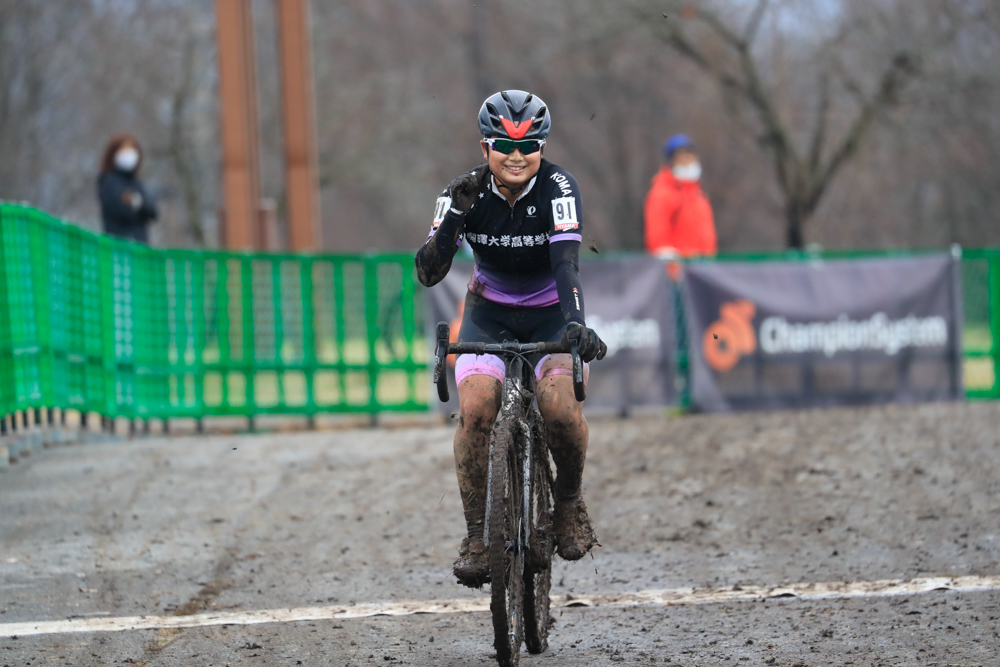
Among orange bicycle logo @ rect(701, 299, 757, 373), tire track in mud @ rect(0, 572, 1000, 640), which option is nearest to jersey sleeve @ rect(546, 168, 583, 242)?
tire track in mud @ rect(0, 572, 1000, 640)

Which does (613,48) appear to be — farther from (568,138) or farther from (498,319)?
(498,319)

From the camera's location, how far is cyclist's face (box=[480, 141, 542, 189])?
19.4ft

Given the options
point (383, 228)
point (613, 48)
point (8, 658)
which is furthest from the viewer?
point (383, 228)

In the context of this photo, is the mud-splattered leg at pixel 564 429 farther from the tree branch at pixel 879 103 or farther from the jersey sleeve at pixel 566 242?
the tree branch at pixel 879 103

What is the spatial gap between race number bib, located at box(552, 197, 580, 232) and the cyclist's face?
17cm

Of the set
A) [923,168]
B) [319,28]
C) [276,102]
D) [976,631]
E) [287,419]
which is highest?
[319,28]

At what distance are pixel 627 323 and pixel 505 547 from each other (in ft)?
27.6

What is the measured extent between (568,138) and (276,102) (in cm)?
852

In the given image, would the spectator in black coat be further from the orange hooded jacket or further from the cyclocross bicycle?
the cyclocross bicycle

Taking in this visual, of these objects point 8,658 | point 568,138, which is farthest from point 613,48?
point 8,658

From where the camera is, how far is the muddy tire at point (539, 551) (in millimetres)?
5816

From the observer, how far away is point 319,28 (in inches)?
1602

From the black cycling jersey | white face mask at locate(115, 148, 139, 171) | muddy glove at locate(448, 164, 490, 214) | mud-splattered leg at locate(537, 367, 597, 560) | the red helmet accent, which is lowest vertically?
mud-splattered leg at locate(537, 367, 597, 560)

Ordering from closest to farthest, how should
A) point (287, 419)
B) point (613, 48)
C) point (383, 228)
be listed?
1. point (287, 419)
2. point (613, 48)
3. point (383, 228)
